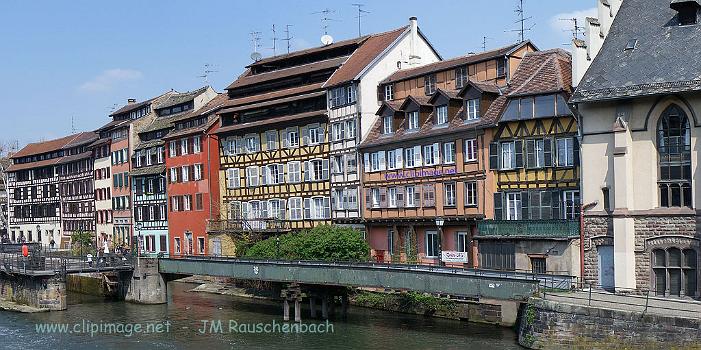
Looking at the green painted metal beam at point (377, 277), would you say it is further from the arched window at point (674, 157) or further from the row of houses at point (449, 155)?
the arched window at point (674, 157)

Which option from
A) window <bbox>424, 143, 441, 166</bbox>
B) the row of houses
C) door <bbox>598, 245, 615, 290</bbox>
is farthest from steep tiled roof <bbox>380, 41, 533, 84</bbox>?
door <bbox>598, 245, 615, 290</bbox>

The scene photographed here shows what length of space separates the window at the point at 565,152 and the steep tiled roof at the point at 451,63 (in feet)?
23.8

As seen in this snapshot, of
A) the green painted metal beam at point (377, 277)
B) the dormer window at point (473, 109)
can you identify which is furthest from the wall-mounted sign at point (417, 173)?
the green painted metal beam at point (377, 277)

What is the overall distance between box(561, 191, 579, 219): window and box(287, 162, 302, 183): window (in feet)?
74.5

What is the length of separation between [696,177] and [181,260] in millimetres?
31091

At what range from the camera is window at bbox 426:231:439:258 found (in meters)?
50.8

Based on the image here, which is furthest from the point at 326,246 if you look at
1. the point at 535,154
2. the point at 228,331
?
the point at 535,154

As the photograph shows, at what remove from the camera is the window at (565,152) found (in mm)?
43031

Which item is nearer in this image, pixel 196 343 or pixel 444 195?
pixel 196 343

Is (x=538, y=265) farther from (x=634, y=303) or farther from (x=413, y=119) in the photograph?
(x=413, y=119)

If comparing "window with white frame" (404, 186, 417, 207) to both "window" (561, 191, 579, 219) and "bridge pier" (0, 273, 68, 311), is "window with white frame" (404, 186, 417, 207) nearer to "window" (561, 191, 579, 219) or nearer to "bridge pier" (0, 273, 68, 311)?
"window" (561, 191, 579, 219)

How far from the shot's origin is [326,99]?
5994cm

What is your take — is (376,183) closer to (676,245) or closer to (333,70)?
(333,70)

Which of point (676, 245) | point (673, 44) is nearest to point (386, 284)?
point (676, 245)
